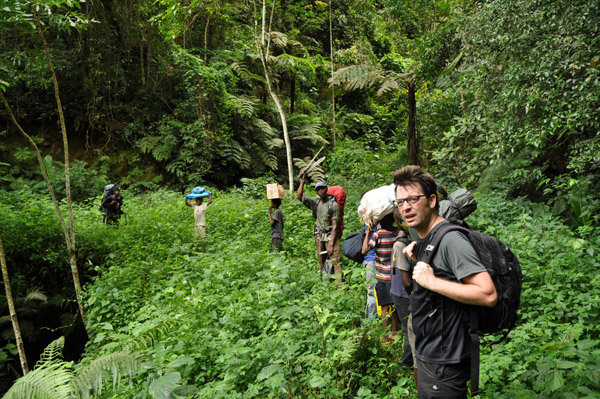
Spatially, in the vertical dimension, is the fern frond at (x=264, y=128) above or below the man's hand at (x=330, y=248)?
above

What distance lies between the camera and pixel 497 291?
1870 mm

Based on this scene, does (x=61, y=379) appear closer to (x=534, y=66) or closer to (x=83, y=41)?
(x=534, y=66)

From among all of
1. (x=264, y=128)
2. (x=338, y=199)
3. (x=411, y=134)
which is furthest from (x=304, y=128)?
(x=338, y=199)

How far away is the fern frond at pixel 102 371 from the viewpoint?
260 cm

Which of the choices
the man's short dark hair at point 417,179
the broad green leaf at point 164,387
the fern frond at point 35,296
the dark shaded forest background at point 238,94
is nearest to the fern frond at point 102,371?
the broad green leaf at point 164,387

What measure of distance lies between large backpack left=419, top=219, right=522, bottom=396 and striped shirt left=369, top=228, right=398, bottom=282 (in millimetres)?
2005

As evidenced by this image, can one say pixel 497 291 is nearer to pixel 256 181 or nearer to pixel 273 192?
pixel 273 192

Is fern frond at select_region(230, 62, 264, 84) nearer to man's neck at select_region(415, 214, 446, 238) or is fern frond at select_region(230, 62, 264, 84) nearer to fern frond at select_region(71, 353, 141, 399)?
fern frond at select_region(71, 353, 141, 399)

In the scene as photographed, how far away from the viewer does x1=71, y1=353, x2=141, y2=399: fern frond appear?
8.53 ft

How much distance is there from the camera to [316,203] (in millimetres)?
6289

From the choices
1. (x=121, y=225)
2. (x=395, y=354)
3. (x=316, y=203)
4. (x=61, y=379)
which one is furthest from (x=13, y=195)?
(x=395, y=354)

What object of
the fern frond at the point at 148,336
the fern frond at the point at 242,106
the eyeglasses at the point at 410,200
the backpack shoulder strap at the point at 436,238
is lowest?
the fern frond at the point at 148,336

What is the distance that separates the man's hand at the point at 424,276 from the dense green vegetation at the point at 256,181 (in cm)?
124

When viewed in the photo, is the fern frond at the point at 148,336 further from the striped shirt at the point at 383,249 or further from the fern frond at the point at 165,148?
the fern frond at the point at 165,148
